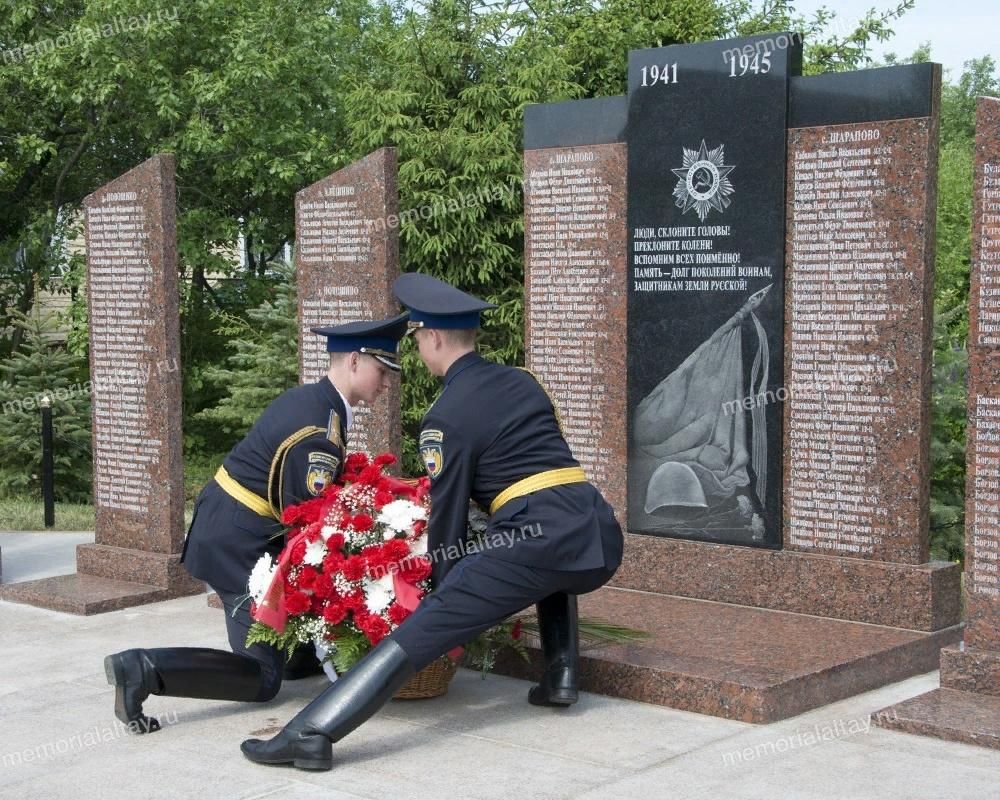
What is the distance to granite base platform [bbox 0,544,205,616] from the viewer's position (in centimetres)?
762

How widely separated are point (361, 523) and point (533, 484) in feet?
2.25

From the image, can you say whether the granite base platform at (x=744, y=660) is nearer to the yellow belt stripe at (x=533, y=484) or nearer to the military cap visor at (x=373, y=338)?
the yellow belt stripe at (x=533, y=484)

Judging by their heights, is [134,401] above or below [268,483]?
above

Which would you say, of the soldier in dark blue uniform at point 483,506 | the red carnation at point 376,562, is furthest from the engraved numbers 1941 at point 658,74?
the red carnation at point 376,562

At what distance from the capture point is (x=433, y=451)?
16.1ft

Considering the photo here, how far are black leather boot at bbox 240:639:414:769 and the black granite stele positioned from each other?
2695 millimetres

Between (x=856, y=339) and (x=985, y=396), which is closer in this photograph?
(x=985, y=396)

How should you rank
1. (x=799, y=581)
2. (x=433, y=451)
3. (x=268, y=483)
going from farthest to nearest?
(x=799, y=581), (x=268, y=483), (x=433, y=451)

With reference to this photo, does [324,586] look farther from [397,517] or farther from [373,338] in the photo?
[373,338]

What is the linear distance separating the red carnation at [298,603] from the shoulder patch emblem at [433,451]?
700 mm

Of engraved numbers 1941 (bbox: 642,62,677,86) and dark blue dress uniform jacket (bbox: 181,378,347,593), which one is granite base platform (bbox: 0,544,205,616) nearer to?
dark blue dress uniform jacket (bbox: 181,378,347,593)

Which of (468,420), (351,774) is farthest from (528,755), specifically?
(468,420)

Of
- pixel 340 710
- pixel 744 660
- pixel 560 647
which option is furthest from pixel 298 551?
pixel 744 660

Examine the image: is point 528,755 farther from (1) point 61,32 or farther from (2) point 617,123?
(1) point 61,32
